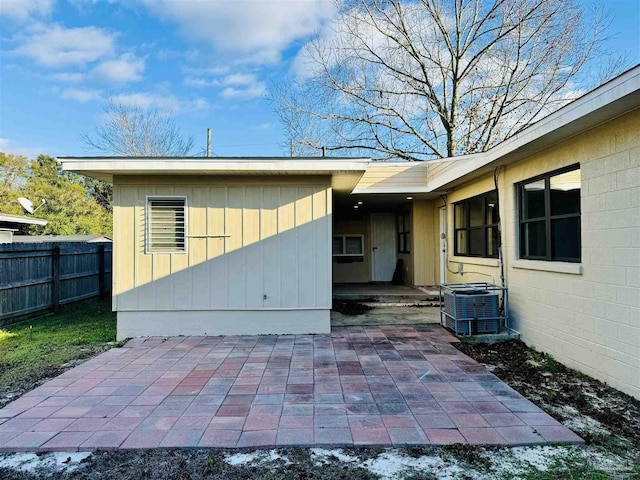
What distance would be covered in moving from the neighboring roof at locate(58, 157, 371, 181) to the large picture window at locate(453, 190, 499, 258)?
8.57 feet

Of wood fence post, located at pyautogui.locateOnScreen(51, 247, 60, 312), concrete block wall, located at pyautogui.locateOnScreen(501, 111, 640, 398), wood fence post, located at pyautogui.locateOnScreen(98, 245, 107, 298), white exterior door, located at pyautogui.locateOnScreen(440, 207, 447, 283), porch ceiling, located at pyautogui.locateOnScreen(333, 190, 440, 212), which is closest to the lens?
concrete block wall, located at pyautogui.locateOnScreen(501, 111, 640, 398)

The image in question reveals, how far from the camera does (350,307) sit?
7.64m

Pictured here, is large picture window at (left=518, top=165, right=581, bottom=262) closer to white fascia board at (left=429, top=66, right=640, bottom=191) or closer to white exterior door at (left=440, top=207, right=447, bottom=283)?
white fascia board at (left=429, top=66, right=640, bottom=191)

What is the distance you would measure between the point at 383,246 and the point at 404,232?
89 centimetres

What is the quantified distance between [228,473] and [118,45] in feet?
50.0

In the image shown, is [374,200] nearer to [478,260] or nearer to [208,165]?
[478,260]

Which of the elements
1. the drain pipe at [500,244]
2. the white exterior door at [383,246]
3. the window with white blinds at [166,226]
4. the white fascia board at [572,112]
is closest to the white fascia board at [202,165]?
the window with white blinds at [166,226]

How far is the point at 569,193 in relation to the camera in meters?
4.41

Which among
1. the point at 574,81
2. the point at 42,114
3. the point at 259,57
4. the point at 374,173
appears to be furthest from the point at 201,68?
the point at 574,81

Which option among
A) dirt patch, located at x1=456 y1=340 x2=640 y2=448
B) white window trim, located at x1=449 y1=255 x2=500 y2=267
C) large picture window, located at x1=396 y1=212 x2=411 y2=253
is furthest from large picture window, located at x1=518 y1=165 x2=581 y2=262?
A: large picture window, located at x1=396 y1=212 x2=411 y2=253

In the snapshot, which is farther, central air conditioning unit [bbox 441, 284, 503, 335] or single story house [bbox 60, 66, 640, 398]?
central air conditioning unit [bbox 441, 284, 503, 335]

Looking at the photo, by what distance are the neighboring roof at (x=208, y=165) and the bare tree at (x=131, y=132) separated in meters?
13.4

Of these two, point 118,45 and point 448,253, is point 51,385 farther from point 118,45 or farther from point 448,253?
point 118,45

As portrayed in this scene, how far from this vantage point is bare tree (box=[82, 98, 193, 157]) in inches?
690
